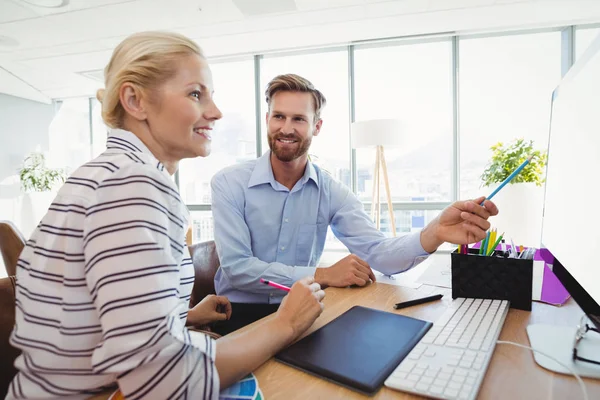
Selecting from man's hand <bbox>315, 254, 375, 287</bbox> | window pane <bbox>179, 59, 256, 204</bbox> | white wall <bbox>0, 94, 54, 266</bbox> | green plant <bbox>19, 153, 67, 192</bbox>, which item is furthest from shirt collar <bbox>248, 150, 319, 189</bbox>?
white wall <bbox>0, 94, 54, 266</bbox>

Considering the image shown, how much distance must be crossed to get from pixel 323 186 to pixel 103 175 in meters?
1.16

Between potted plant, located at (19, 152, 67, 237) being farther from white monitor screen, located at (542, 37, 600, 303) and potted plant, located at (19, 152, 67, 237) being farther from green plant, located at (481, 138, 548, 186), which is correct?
white monitor screen, located at (542, 37, 600, 303)

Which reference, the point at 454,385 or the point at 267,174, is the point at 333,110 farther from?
the point at 454,385

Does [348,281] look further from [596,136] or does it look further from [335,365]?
[596,136]

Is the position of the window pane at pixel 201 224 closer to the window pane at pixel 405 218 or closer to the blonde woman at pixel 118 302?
the window pane at pixel 405 218

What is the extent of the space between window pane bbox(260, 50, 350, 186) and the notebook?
13.9 feet

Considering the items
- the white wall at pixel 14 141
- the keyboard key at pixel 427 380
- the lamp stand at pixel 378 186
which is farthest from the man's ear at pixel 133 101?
the white wall at pixel 14 141

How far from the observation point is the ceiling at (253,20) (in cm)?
373

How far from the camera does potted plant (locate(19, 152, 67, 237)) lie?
5.99 meters

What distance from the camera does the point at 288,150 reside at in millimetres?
1648

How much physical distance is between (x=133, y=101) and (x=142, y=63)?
0.08 metres

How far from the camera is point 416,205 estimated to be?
4.79 m

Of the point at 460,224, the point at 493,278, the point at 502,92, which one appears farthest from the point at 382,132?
the point at 493,278

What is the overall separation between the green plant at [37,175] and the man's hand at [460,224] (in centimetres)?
635
